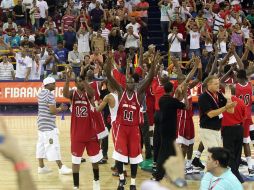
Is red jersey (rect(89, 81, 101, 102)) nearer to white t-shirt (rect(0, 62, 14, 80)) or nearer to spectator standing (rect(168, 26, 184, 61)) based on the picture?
white t-shirt (rect(0, 62, 14, 80))

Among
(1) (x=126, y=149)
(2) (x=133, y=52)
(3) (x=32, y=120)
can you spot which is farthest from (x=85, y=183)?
(2) (x=133, y=52)

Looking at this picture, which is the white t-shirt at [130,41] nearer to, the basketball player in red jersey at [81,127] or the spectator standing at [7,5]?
the spectator standing at [7,5]

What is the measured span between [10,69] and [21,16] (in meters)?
4.59

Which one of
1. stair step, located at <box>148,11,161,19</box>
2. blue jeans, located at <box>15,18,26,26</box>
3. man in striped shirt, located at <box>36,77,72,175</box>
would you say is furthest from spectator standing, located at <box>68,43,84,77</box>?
man in striped shirt, located at <box>36,77,72,175</box>

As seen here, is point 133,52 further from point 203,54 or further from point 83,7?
point 83,7

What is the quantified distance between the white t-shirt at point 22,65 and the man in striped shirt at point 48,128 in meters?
9.09

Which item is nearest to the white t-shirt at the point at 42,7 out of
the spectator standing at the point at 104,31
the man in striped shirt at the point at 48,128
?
the spectator standing at the point at 104,31

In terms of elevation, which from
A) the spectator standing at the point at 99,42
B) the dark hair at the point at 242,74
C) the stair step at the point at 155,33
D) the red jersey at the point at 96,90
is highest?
the dark hair at the point at 242,74

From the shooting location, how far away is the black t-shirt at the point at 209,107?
9594mm

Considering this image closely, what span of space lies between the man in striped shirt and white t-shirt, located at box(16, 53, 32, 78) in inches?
358

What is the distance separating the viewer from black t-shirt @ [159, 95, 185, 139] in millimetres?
9734

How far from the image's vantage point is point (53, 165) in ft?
40.5

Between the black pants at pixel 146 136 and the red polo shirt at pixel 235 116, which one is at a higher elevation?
the red polo shirt at pixel 235 116

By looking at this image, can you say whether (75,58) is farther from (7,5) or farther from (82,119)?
(82,119)
